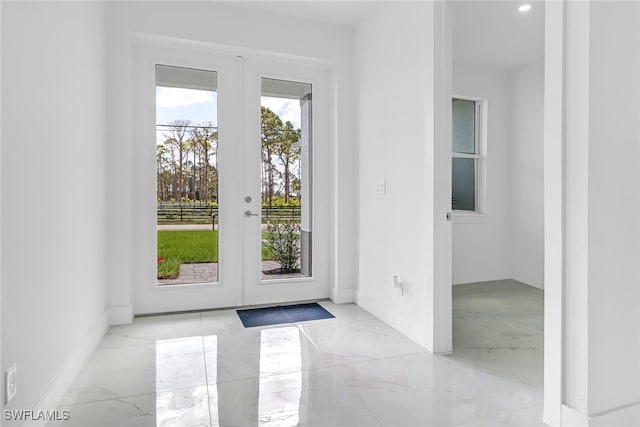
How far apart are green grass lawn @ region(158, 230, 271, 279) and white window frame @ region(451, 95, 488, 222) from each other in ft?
9.07

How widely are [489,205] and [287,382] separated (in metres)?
3.45

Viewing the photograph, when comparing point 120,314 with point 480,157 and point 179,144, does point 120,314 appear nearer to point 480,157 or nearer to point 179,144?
point 179,144

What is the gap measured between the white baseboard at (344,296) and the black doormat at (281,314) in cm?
19

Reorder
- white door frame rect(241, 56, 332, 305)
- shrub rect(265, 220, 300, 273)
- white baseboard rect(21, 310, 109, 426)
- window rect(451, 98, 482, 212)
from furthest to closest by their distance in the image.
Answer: window rect(451, 98, 482, 212)
shrub rect(265, 220, 300, 273)
white door frame rect(241, 56, 332, 305)
white baseboard rect(21, 310, 109, 426)

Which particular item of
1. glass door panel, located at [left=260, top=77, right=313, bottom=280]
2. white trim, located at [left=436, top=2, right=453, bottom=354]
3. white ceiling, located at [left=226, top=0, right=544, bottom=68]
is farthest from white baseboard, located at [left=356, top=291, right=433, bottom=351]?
white ceiling, located at [left=226, top=0, right=544, bottom=68]

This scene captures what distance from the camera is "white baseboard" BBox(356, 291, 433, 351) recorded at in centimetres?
255

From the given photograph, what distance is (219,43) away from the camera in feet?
10.3

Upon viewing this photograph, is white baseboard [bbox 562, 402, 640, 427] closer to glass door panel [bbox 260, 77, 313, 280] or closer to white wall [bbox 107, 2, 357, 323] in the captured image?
white wall [bbox 107, 2, 357, 323]

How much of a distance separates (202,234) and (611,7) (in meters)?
2.93

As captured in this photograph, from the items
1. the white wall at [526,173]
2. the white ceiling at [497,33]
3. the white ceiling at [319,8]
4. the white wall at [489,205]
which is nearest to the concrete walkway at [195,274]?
Result: the white ceiling at [319,8]

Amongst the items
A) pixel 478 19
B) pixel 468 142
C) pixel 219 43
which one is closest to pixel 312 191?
pixel 219 43

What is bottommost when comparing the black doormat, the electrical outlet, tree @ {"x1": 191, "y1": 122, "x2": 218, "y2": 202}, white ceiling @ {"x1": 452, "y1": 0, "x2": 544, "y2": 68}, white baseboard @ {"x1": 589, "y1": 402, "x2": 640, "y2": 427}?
the black doormat

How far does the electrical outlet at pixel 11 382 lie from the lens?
1335 mm

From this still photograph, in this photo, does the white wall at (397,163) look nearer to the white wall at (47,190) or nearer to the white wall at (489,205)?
the white wall at (489,205)
